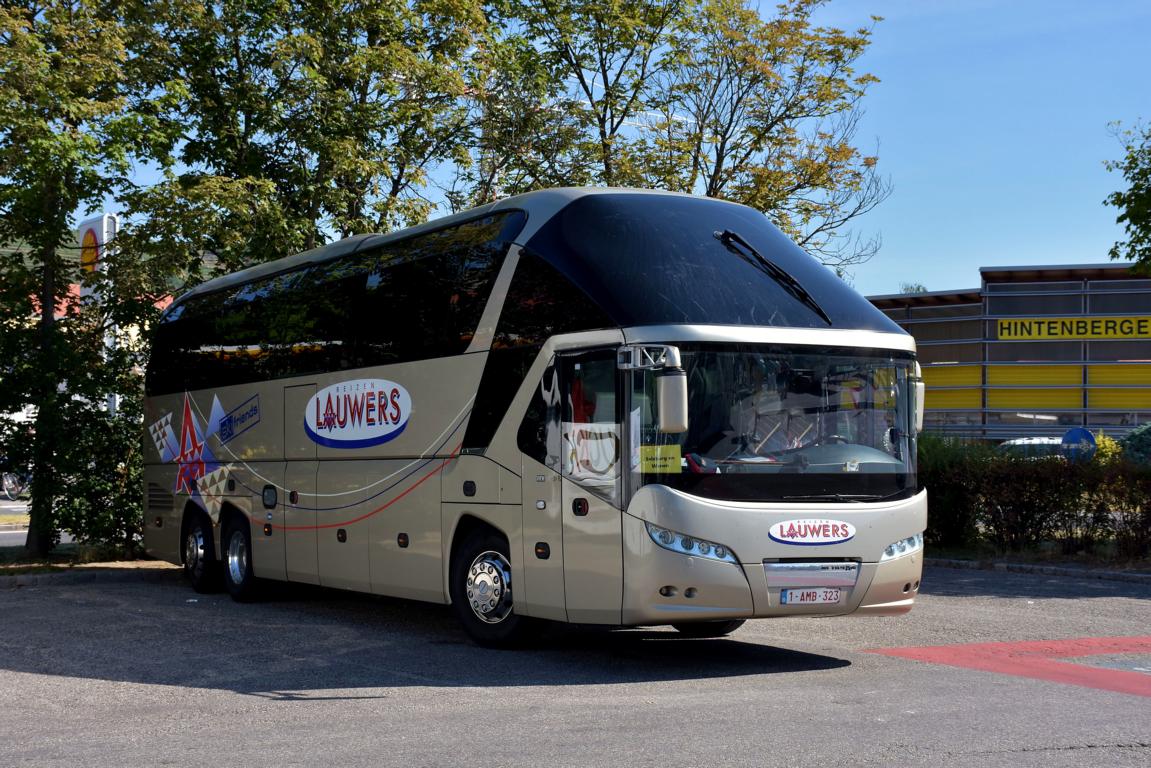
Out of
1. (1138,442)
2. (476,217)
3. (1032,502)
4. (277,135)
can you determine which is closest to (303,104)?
(277,135)

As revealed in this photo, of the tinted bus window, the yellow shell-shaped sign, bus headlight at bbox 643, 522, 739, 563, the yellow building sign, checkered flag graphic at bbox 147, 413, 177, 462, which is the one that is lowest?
bus headlight at bbox 643, 522, 739, 563

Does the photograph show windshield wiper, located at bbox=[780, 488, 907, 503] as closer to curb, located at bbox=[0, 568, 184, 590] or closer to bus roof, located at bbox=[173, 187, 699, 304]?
bus roof, located at bbox=[173, 187, 699, 304]

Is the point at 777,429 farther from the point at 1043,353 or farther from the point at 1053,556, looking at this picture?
the point at 1043,353

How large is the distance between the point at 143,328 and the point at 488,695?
40.0 feet

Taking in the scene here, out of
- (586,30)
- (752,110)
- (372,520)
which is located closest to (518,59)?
(586,30)

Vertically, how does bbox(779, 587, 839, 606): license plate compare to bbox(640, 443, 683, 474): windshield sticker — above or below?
below

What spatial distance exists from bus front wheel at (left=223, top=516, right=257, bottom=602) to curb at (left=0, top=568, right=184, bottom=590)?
214cm

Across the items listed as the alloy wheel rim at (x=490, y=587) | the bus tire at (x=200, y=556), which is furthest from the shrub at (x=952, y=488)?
the alloy wheel rim at (x=490, y=587)

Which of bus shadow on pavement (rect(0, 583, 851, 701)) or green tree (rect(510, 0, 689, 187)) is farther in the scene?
green tree (rect(510, 0, 689, 187))

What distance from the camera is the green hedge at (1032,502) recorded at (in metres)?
18.4

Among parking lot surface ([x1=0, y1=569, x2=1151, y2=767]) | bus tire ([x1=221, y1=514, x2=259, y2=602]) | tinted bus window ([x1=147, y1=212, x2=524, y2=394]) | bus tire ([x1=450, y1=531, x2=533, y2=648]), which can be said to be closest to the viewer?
parking lot surface ([x1=0, y1=569, x2=1151, y2=767])

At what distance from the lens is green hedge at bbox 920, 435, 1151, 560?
18.4 m

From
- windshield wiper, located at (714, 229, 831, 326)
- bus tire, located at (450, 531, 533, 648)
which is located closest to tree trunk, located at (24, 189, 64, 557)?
bus tire, located at (450, 531, 533, 648)

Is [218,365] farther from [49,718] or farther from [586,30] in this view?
[586,30]
